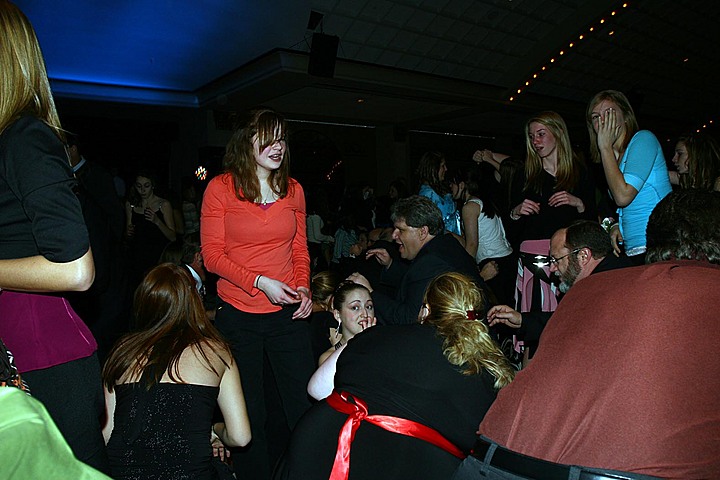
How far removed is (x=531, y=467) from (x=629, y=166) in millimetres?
1891

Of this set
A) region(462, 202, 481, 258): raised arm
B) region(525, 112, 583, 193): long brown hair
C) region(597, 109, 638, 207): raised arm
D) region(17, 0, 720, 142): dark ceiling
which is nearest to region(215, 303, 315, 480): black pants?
region(597, 109, 638, 207): raised arm

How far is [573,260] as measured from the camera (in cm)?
268

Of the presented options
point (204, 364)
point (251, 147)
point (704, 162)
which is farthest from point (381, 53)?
point (204, 364)

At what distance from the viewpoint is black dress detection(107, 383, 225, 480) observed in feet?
6.23

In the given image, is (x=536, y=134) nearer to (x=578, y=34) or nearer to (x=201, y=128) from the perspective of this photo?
(x=578, y=34)

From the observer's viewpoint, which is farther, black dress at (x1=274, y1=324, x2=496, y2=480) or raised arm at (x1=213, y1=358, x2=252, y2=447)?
raised arm at (x1=213, y1=358, x2=252, y2=447)

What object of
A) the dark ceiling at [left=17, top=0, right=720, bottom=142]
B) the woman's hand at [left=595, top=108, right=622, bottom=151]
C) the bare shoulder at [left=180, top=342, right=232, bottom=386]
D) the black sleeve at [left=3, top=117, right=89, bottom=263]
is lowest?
the bare shoulder at [left=180, top=342, right=232, bottom=386]

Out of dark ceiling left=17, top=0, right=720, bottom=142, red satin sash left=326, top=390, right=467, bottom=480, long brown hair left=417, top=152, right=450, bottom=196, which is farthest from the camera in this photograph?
dark ceiling left=17, top=0, right=720, bottom=142

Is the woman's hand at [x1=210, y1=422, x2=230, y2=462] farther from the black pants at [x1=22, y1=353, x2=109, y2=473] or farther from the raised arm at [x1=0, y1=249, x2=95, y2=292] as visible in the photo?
the raised arm at [x1=0, y1=249, x2=95, y2=292]

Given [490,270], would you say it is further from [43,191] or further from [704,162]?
[43,191]

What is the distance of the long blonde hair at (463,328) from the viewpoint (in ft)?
5.66

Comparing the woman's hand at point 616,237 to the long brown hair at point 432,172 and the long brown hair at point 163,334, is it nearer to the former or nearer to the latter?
the long brown hair at point 432,172

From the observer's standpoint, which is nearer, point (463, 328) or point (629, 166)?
point (463, 328)

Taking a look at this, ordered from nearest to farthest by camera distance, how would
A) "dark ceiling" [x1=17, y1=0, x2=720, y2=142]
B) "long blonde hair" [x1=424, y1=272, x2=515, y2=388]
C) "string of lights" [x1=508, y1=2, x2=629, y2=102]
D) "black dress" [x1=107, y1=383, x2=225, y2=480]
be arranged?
1. "long blonde hair" [x1=424, y1=272, x2=515, y2=388]
2. "black dress" [x1=107, y1=383, x2=225, y2=480]
3. "dark ceiling" [x1=17, y1=0, x2=720, y2=142]
4. "string of lights" [x1=508, y1=2, x2=629, y2=102]
